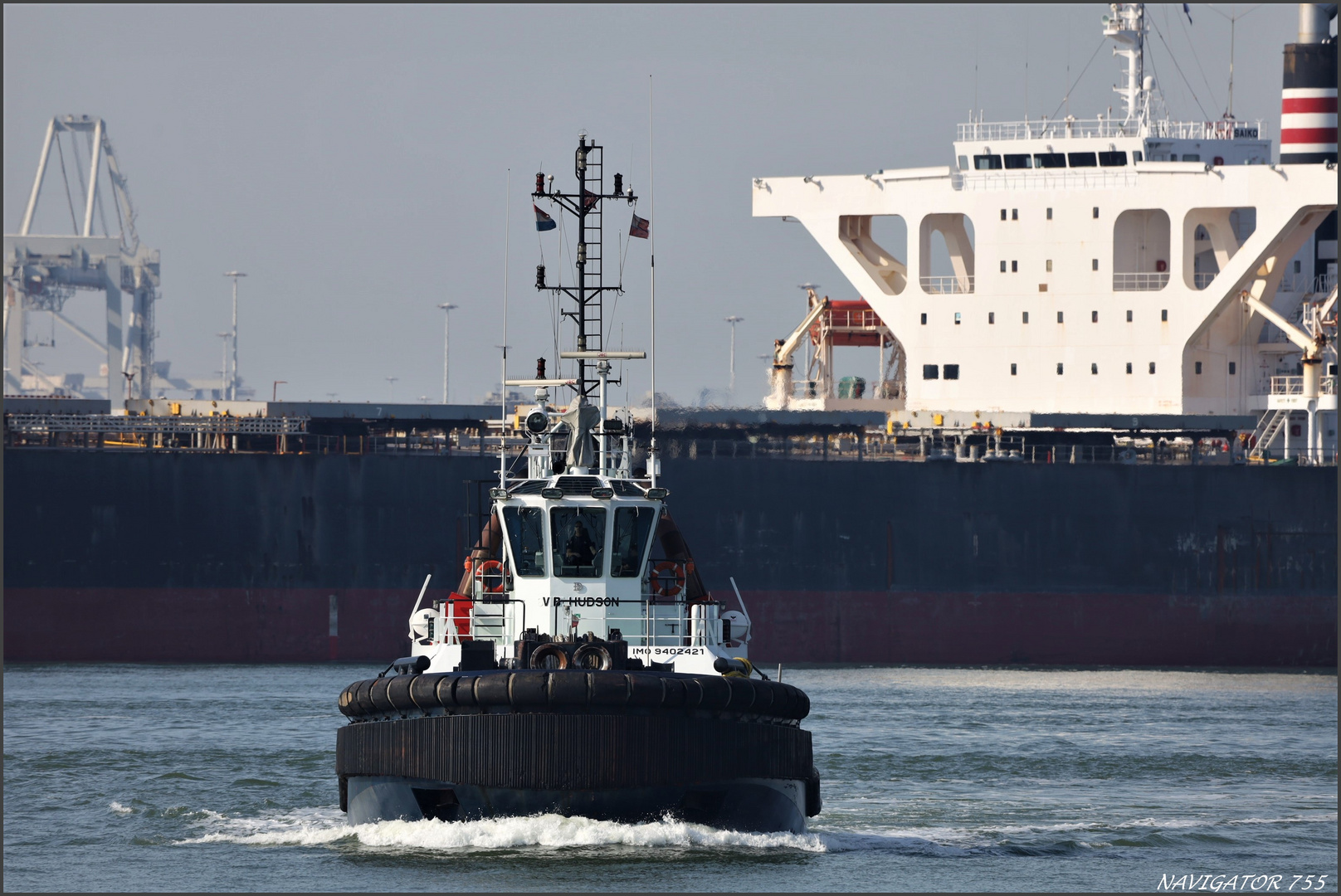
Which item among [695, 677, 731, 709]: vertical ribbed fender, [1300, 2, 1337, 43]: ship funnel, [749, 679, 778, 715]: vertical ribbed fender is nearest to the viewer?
[695, 677, 731, 709]: vertical ribbed fender

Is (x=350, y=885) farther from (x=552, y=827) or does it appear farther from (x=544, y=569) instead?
(x=544, y=569)

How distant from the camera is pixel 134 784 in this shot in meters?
21.8

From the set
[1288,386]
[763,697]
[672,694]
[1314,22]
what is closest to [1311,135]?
[1314,22]

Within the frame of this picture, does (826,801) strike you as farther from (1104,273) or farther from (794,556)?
(1104,273)

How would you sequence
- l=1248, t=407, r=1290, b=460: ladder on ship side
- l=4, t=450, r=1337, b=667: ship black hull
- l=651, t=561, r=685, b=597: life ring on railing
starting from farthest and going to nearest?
l=1248, t=407, r=1290, b=460: ladder on ship side → l=4, t=450, r=1337, b=667: ship black hull → l=651, t=561, r=685, b=597: life ring on railing

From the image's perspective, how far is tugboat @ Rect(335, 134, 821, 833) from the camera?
48.4 feet

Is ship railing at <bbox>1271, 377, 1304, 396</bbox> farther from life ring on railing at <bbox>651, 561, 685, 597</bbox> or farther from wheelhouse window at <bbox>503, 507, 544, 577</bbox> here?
wheelhouse window at <bbox>503, 507, 544, 577</bbox>

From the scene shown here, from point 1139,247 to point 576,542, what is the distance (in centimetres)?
3075

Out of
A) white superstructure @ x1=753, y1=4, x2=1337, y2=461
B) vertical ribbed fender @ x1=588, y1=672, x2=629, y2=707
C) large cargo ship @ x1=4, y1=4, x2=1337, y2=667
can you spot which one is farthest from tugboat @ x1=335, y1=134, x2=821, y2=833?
white superstructure @ x1=753, y1=4, x2=1337, y2=461

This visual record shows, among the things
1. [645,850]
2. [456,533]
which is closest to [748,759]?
[645,850]

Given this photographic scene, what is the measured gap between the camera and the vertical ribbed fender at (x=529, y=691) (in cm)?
1469

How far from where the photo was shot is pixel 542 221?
61.5 ft

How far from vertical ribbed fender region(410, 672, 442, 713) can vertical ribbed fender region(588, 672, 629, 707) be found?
4.55 ft

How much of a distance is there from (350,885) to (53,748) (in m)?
11.3
